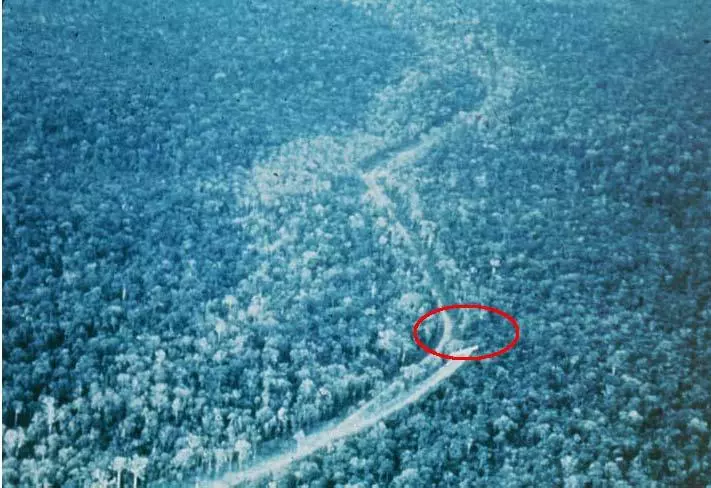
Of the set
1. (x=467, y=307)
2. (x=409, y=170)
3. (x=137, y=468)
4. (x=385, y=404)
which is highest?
(x=409, y=170)

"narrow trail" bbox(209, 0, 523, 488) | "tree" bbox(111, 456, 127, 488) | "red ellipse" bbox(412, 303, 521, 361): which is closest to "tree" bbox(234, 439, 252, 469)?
"narrow trail" bbox(209, 0, 523, 488)

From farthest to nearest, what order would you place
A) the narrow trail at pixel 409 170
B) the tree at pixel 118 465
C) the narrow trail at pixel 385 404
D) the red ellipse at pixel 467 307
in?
the red ellipse at pixel 467 307 < the narrow trail at pixel 409 170 < the narrow trail at pixel 385 404 < the tree at pixel 118 465

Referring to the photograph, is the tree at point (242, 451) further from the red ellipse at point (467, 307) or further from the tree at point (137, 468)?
the red ellipse at point (467, 307)

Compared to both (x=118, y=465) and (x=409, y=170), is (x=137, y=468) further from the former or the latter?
(x=409, y=170)

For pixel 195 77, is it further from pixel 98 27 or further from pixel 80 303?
pixel 80 303

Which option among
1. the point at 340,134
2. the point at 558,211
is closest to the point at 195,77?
the point at 340,134

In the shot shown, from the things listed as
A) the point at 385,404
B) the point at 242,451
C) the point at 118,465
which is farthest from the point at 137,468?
the point at 385,404

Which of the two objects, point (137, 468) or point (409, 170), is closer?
point (137, 468)

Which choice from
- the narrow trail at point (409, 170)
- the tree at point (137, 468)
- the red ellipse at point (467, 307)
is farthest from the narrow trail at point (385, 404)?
the tree at point (137, 468)
